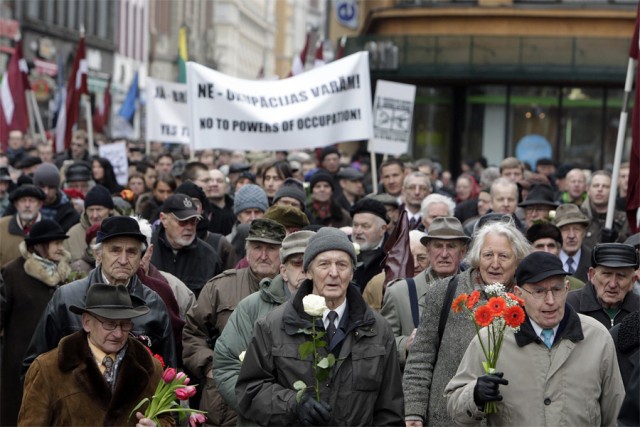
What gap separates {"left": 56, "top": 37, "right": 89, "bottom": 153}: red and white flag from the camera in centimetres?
2205

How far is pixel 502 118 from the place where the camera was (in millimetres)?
32188

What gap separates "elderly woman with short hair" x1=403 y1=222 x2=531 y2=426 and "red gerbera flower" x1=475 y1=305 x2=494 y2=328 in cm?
102

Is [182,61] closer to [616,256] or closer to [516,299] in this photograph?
[616,256]

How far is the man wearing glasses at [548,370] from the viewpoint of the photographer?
19.2 feet

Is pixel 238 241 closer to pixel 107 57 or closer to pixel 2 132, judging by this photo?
pixel 2 132

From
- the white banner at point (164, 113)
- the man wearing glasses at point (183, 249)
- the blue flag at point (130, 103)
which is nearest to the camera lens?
the man wearing glasses at point (183, 249)

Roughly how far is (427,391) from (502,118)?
25.8m

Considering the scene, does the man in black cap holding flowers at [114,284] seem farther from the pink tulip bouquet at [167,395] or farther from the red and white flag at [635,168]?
the red and white flag at [635,168]

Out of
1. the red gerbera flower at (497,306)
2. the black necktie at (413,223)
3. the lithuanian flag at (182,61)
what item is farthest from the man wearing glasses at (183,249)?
the lithuanian flag at (182,61)

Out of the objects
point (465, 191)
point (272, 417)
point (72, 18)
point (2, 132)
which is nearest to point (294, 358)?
point (272, 417)

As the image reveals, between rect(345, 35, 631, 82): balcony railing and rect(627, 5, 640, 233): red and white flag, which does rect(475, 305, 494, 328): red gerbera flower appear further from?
rect(345, 35, 631, 82): balcony railing

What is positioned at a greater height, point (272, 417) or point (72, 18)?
point (72, 18)

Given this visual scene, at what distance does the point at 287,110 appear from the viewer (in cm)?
1406

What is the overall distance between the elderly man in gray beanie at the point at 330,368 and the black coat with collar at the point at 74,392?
0.55 m
